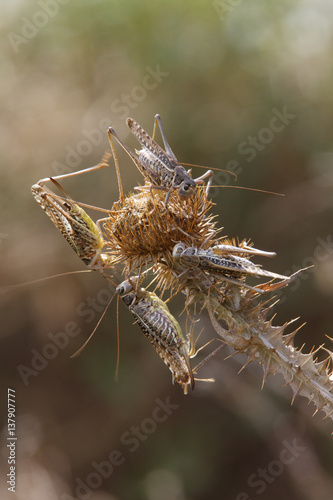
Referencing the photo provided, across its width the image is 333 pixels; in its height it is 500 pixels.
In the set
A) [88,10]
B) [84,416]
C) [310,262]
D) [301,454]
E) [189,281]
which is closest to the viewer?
[189,281]

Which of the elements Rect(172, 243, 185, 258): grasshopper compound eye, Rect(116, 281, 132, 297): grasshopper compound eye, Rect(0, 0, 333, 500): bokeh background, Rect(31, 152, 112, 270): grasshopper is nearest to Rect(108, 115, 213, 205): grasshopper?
Rect(172, 243, 185, 258): grasshopper compound eye

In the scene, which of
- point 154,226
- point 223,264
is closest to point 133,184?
point 154,226

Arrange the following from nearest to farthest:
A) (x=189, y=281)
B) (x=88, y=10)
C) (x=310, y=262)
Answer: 1. (x=189, y=281)
2. (x=310, y=262)
3. (x=88, y=10)

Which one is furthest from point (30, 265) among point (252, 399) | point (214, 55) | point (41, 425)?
point (214, 55)

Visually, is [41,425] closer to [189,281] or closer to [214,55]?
[189,281]

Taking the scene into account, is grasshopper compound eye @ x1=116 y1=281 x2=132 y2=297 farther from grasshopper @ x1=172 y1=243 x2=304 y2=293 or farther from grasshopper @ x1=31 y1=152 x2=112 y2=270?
grasshopper @ x1=172 y1=243 x2=304 y2=293

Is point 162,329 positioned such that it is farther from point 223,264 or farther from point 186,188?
point 186,188
